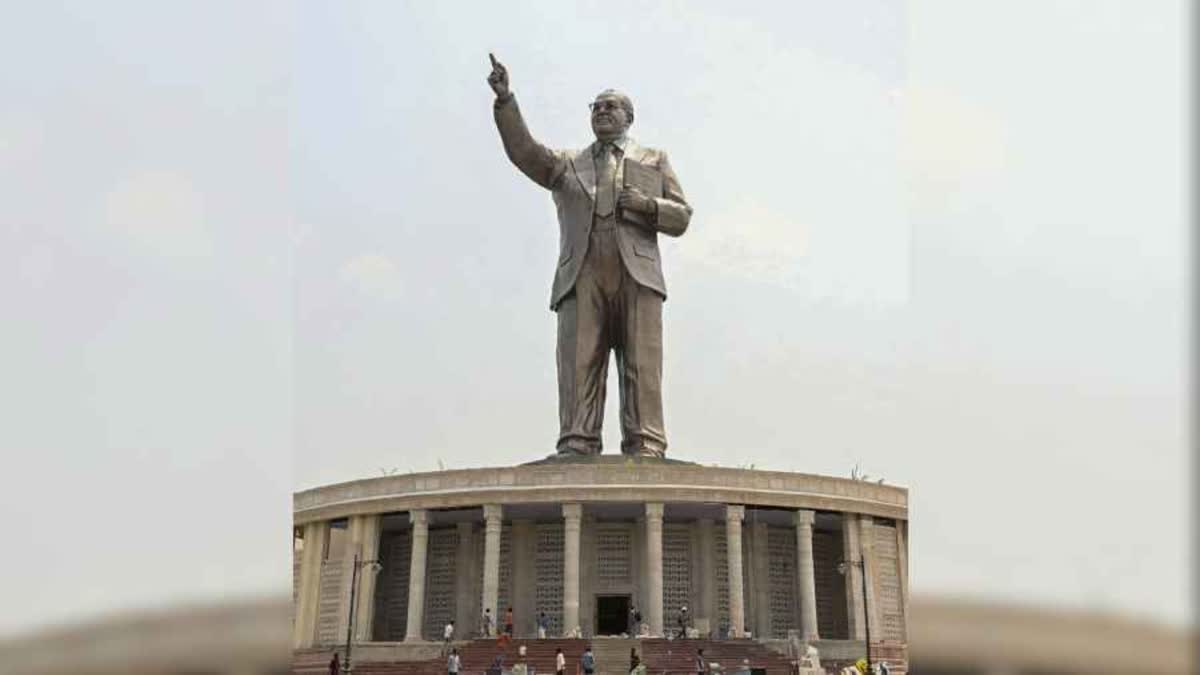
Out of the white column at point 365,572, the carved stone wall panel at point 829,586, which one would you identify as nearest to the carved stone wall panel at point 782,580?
the carved stone wall panel at point 829,586

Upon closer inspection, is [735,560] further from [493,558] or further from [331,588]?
[331,588]

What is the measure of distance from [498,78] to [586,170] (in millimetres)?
3603

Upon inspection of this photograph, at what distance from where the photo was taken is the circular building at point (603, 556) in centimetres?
2903

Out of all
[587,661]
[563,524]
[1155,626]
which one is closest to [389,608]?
[563,524]

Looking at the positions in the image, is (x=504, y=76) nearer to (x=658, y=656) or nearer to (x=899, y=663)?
(x=658, y=656)

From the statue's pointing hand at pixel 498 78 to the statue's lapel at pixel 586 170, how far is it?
299 cm

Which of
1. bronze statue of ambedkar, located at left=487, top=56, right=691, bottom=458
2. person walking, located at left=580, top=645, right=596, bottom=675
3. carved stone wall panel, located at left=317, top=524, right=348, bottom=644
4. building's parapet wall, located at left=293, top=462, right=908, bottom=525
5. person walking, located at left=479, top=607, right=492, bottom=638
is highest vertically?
bronze statue of ambedkar, located at left=487, top=56, right=691, bottom=458

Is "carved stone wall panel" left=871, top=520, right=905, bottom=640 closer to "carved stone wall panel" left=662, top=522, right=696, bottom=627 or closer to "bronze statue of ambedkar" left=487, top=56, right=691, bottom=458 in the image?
"carved stone wall panel" left=662, top=522, right=696, bottom=627

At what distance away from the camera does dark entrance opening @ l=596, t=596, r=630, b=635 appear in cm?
2994

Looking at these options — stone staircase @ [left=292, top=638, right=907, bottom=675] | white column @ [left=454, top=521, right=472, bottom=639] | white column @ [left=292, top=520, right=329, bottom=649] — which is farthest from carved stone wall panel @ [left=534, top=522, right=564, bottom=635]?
white column @ [left=292, top=520, right=329, bottom=649]

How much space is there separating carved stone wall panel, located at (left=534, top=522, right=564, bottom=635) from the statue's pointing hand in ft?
40.4

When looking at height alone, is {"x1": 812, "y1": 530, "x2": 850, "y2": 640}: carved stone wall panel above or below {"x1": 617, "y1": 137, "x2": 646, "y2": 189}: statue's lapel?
below

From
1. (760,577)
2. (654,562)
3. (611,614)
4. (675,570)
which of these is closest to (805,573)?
(760,577)

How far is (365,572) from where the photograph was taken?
31.9m
